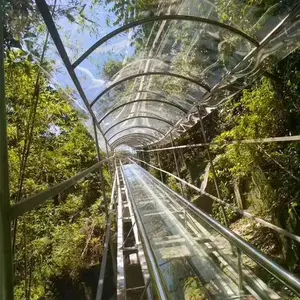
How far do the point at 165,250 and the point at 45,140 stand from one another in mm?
4120

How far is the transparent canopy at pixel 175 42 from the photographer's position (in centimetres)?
206

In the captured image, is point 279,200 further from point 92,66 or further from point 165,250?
point 92,66

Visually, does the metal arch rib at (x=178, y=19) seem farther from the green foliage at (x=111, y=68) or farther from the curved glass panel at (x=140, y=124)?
the curved glass panel at (x=140, y=124)

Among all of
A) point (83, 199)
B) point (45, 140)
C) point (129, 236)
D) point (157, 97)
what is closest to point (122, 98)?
point (157, 97)

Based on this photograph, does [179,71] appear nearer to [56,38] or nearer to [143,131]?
[56,38]

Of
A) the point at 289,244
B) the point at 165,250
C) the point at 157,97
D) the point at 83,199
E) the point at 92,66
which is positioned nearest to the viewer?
the point at 165,250

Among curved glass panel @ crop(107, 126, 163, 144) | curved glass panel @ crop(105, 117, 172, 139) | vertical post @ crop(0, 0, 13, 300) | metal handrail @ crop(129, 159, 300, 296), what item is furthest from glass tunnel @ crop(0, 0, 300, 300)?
curved glass panel @ crop(107, 126, 163, 144)

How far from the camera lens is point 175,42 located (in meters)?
2.78

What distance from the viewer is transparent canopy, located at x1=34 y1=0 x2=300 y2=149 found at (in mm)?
2062

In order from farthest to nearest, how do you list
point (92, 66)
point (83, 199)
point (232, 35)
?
point (83, 199) → point (92, 66) → point (232, 35)

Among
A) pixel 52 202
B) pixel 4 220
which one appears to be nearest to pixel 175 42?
pixel 4 220

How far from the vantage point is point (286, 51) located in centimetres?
260

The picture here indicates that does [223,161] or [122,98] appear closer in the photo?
[122,98]

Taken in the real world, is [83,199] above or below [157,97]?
below
